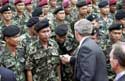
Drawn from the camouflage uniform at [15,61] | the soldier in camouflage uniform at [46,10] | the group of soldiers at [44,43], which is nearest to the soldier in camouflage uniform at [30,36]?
the group of soldiers at [44,43]

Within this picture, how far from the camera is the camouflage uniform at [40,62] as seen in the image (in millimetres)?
5840

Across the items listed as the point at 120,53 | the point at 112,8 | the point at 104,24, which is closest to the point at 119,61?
the point at 120,53

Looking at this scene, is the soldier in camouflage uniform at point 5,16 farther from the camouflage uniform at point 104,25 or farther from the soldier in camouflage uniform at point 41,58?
the soldier in camouflage uniform at point 41,58

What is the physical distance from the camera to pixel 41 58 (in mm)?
5855

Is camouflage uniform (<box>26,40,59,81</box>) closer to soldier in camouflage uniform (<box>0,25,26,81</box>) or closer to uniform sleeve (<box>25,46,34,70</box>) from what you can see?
uniform sleeve (<box>25,46,34,70</box>)

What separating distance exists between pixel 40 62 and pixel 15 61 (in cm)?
44

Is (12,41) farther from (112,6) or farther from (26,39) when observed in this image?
(112,6)

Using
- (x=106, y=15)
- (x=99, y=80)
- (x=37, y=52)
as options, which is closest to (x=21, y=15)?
(x=106, y=15)

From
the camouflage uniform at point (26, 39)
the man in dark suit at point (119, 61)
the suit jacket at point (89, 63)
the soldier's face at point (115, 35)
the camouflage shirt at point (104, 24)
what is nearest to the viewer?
the man in dark suit at point (119, 61)

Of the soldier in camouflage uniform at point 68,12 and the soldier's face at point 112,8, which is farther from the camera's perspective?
the soldier's face at point 112,8

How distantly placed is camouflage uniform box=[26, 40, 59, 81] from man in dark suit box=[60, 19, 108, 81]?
0.87 m

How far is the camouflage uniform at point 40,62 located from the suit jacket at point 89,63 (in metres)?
0.87

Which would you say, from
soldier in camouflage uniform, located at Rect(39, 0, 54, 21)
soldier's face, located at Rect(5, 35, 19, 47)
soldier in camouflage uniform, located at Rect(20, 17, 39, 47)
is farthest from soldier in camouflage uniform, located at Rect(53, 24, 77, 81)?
soldier in camouflage uniform, located at Rect(39, 0, 54, 21)

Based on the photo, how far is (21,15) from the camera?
910 cm
